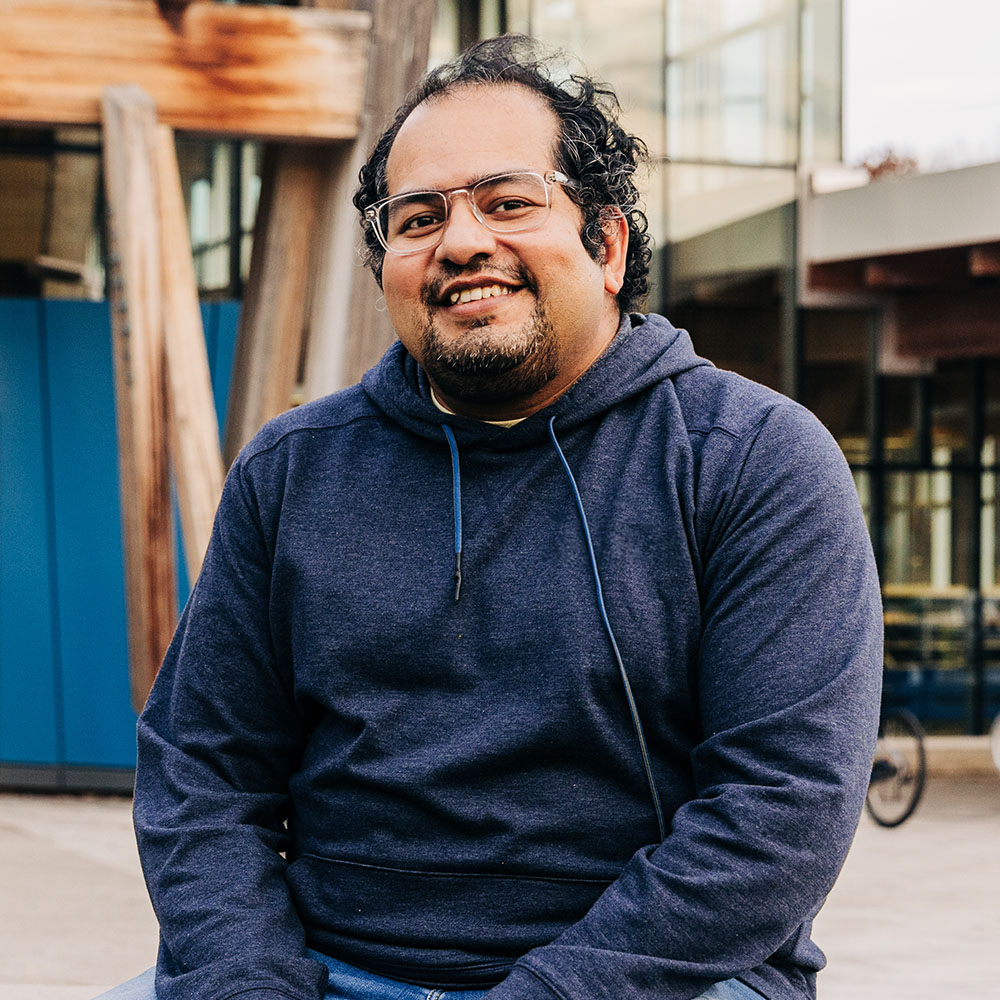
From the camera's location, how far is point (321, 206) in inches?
229

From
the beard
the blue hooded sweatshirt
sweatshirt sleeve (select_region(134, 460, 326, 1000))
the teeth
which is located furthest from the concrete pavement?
the teeth

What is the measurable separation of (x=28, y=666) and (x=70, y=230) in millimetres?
2593

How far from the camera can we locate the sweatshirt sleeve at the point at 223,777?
1873 millimetres

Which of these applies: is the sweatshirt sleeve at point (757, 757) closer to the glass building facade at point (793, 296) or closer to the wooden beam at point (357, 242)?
the wooden beam at point (357, 242)

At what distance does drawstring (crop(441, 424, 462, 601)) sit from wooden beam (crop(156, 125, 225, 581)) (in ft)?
11.2

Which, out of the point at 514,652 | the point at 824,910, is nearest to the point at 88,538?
the point at 824,910

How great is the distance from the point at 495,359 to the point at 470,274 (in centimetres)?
12

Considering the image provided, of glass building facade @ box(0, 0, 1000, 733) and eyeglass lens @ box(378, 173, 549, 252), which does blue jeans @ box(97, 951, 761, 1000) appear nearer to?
eyeglass lens @ box(378, 173, 549, 252)

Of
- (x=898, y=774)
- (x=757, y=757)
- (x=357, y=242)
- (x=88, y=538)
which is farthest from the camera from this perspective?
(x=898, y=774)

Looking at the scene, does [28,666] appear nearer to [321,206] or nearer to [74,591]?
[74,591]

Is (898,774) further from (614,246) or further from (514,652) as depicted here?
(514,652)

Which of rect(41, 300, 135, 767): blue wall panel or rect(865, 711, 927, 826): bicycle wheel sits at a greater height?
rect(41, 300, 135, 767): blue wall panel

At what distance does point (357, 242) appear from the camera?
17.5 ft

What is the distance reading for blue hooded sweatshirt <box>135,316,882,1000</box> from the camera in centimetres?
171
